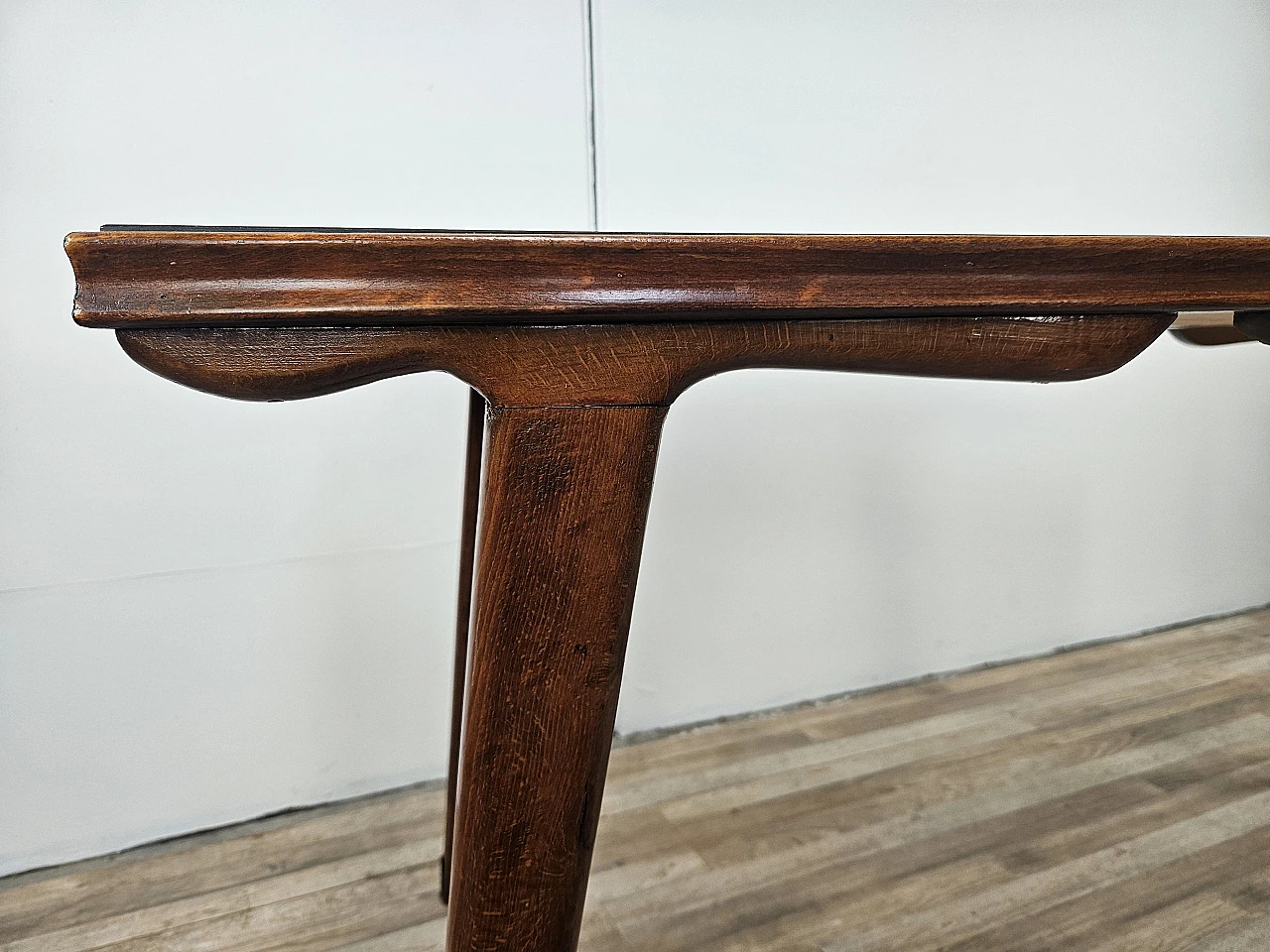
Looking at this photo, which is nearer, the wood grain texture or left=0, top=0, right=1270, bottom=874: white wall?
the wood grain texture

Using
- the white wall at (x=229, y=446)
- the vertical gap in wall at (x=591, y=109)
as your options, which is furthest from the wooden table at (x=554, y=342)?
the vertical gap in wall at (x=591, y=109)

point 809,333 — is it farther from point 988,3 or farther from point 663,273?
point 988,3

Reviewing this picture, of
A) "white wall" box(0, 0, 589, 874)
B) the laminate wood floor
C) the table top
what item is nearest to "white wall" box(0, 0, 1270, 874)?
"white wall" box(0, 0, 589, 874)

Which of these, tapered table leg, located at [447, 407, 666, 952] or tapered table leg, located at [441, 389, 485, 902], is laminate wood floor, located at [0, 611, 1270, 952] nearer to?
tapered table leg, located at [441, 389, 485, 902]

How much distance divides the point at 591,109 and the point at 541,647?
1.11m

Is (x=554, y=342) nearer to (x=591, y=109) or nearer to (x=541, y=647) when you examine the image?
(x=541, y=647)

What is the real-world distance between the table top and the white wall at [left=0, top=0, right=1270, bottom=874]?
0.86m

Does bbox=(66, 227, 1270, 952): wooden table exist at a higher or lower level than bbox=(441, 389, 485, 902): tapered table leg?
higher

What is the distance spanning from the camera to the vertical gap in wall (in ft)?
4.30

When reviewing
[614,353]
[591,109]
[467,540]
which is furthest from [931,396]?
[614,353]

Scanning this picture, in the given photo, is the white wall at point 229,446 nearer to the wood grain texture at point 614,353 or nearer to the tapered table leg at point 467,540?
the tapered table leg at point 467,540

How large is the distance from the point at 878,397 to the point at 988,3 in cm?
73

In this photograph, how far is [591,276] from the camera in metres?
0.38

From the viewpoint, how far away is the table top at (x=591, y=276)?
1.16 ft
